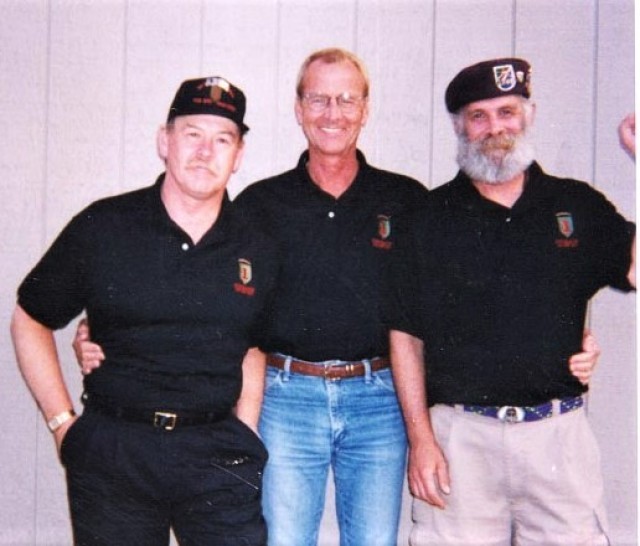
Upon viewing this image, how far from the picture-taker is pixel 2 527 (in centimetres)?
223

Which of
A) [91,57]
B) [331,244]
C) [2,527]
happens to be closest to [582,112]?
[331,244]

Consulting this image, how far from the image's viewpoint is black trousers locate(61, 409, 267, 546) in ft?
4.90

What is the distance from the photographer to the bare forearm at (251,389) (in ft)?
5.68

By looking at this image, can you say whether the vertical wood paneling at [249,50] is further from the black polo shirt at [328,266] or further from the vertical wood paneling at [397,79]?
the black polo shirt at [328,266]

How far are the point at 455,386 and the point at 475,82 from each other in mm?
Result: 789

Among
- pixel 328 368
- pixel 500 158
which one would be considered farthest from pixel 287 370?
pixel 500 158

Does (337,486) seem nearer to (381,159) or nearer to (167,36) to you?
(381,159)

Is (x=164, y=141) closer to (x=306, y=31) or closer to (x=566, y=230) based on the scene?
(x=306, y=31)

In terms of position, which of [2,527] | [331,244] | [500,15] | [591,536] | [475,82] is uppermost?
[500,15]

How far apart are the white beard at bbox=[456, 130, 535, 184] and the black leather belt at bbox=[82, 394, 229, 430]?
2.95 ft

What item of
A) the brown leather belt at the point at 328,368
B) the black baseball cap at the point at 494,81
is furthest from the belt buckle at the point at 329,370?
the black baseball cap at the point at 494,81

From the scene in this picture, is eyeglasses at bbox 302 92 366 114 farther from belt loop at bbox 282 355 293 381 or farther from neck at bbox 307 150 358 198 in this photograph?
belt loop at bbox 282 355 293 381

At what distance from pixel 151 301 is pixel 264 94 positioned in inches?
36.4

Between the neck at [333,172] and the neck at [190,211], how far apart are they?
0.35m
